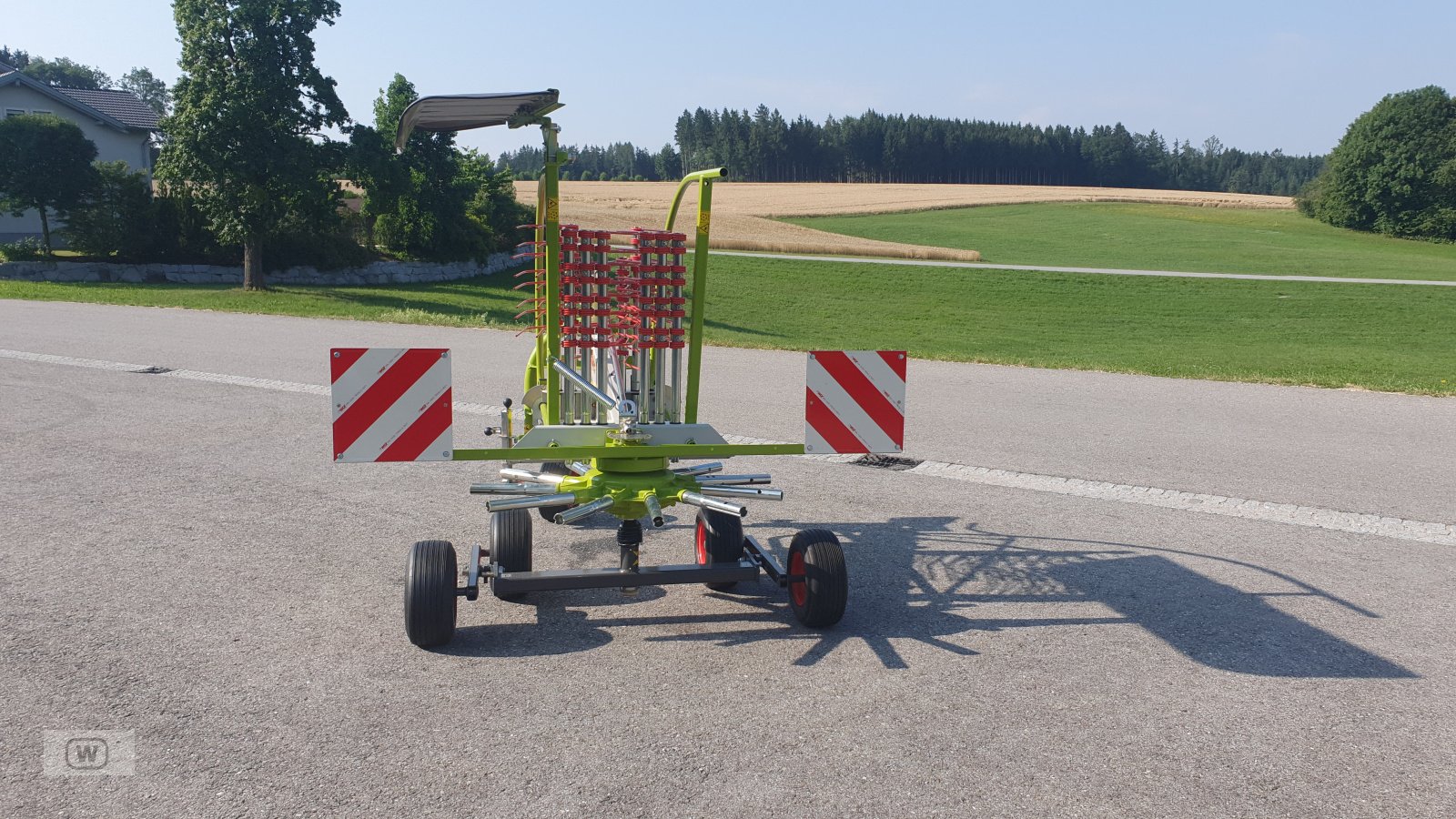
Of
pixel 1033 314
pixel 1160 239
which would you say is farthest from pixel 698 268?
pixel 1160 239

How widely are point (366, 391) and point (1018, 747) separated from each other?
317cm

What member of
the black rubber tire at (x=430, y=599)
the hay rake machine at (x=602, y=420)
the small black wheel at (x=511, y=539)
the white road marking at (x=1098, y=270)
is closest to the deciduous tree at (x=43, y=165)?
the white road marking at (x=1098, y=270)

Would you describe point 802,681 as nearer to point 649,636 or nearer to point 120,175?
point 649,636

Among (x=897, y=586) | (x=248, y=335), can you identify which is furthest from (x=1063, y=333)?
(x=897, y=586)

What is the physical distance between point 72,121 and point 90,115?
442 centimetres

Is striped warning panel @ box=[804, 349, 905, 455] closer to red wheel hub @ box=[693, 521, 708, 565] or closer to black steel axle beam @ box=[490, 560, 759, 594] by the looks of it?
black steel axle beam @ box=[490, 560, 759, 594]

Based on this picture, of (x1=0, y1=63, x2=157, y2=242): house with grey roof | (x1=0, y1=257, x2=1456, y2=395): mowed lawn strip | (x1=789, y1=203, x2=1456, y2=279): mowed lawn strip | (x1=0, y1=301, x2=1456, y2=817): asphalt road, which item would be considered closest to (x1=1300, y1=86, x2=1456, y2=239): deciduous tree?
(x1=789, y1=203, x2=1456, y2=279): mowed lawn strip

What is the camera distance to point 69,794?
3.55 meters

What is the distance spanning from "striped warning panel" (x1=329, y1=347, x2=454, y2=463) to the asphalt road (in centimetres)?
93

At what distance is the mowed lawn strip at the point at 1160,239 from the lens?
152 feet

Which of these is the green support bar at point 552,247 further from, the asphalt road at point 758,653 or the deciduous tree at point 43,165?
the deciduous tree at point 43,165

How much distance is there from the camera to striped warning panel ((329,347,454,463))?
479cm

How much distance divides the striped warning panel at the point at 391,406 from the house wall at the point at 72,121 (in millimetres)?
37999

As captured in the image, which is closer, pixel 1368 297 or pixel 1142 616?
pixel 1142 616
